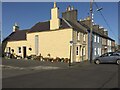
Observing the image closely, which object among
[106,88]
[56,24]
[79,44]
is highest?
[56,24]

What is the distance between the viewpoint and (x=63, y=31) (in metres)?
33.0

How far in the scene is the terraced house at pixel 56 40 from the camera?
32781 millimetres

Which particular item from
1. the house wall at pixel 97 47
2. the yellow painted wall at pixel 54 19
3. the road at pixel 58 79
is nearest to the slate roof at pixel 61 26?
the yellow painted wall at pixel 54 19

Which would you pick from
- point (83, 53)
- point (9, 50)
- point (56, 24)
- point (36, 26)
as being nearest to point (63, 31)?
point (56, 24)

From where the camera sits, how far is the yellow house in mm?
32688

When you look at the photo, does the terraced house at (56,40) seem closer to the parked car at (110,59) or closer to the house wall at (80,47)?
the house wall at (80,47)

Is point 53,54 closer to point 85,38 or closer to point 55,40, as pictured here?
point 55,40

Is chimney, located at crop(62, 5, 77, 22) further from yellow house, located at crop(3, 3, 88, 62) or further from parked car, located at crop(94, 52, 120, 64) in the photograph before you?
parked car, located at crop(94, 52, 120, 64)

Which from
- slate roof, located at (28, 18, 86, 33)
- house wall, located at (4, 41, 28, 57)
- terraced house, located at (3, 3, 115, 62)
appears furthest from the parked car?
house wall, located at (4, 41, 28, 57)

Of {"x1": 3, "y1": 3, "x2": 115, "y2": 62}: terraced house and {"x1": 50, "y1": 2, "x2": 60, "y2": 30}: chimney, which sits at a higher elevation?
{"x1": 50, "y1": 2, "x2": 60, "y2": 30}: chimney

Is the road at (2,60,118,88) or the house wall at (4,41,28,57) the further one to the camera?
the house wall at (4,41,28,57)

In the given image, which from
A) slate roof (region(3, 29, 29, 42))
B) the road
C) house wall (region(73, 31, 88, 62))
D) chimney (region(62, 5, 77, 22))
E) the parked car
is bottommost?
the road

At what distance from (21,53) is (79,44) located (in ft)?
35.9

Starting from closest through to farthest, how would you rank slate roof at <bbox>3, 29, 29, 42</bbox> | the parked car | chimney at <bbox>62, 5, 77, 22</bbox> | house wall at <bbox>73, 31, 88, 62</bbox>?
the parked car < house wall at <bbox>73, 31, 88, 62</bbox> < chimney at <bbox>62, 5, 77, 22</bbox> < slate roof at <bbox>3, 29, 29, 42</bbox>
